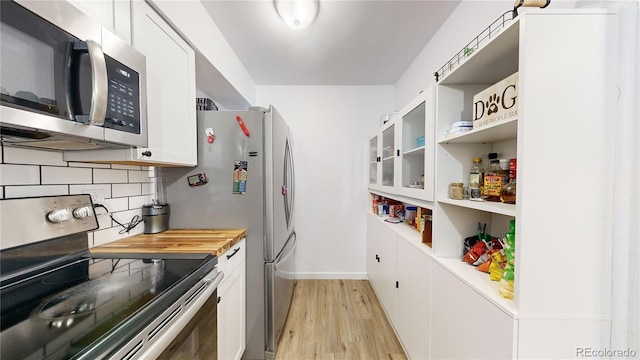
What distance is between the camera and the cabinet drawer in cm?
121

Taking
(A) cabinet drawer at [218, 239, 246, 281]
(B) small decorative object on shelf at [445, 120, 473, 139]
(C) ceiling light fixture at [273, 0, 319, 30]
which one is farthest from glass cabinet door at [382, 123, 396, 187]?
(A) cabinet drawer at [218, 239, 246, 281]

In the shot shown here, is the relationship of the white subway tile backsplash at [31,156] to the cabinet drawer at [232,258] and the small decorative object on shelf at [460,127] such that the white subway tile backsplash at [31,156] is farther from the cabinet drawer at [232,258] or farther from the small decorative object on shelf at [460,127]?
the small decorative object on shelf at [460,127]

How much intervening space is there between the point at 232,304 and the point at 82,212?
2.84ft

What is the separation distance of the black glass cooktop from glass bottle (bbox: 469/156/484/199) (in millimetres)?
1289

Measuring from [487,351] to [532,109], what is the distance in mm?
858

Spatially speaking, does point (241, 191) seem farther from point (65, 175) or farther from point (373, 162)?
point (373, 162)

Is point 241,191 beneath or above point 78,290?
above

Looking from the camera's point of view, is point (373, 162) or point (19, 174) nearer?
point (19, 174)

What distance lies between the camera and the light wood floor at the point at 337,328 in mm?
1658

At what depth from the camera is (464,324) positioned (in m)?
0.95

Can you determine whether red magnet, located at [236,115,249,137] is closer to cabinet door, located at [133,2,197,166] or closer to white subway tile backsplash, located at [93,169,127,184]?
cabinet door, located at [133,2,197,166]

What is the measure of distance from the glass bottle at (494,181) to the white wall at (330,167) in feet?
5.92

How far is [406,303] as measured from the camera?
59.6 inches

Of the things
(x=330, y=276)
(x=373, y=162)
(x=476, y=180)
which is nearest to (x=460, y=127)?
(x=476, y=180)
